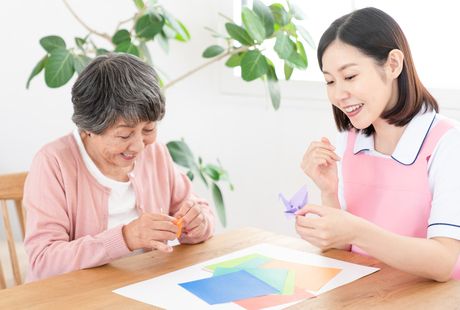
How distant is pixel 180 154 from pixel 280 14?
2.36 feet

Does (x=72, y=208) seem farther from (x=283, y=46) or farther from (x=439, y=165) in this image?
(x=283, y=46)

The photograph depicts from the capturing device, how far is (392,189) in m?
1.86

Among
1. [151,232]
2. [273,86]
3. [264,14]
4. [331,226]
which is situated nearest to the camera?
[331,226]

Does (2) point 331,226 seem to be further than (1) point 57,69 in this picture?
No

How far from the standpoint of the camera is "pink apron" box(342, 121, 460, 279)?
179 cm

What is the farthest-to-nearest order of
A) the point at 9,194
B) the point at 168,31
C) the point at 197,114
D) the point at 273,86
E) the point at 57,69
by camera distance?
the point at 197,114 < the point at 168,31 < the point at 273,86 < the point at 57,69 < the point at 9,194

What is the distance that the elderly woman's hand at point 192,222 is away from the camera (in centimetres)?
194

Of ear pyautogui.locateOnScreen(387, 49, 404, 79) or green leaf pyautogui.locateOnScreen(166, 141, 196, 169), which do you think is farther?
green leaf pyautogui.locateOnScreen(166, 141, 196, 169)

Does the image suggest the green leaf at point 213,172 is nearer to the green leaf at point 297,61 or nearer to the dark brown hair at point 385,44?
the green leaf at point 297,61

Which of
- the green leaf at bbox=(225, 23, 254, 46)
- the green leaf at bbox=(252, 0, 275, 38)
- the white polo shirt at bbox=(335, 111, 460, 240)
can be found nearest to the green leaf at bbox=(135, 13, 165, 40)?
the green leaf at bbox=(225, 23, 254, 46)

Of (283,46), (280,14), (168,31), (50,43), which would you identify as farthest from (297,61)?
(50,43)

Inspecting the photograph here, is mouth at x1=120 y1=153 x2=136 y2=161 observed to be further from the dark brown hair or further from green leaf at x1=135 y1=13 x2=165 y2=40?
green leaf at x1=135 y1=13 x2=165 y2=40

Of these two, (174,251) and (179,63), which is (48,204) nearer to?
(174,251)

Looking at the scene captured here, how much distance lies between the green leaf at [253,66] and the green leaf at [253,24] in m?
0.09
